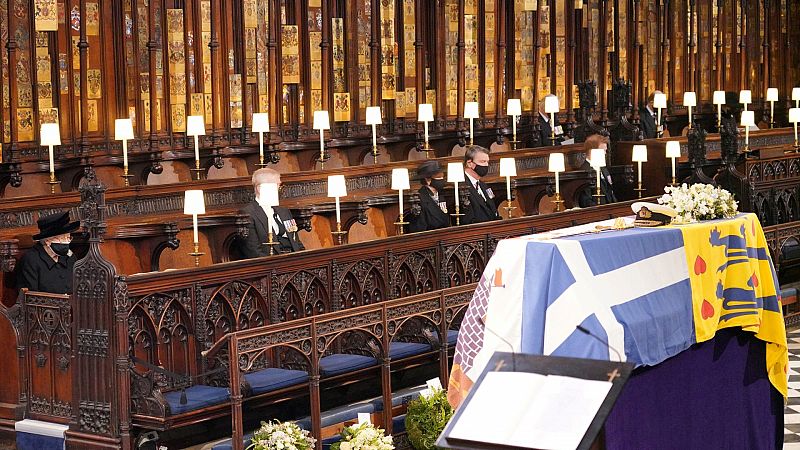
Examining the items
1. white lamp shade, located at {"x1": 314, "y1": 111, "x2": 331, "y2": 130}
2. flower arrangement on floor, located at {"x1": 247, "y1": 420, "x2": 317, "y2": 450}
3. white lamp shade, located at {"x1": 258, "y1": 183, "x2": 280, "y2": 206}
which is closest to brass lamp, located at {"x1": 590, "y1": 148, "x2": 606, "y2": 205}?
white lamp shade, located at {"x1": 314, "y1": 111, "x2": 331, "y2": 130}

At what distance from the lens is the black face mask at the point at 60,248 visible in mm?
8789

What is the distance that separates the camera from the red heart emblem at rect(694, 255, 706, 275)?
6071 mm

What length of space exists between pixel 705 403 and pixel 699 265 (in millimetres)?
677

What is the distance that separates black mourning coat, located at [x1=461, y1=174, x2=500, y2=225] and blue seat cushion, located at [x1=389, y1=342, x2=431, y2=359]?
3377 mm

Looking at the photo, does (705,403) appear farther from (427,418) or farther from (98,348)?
(98,348)

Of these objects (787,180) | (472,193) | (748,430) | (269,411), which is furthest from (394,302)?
(787,180)

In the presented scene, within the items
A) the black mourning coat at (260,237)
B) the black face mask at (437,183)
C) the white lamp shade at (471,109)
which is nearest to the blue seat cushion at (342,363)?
the black mourning coat at (260,237)

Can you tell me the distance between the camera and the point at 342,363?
8.06m

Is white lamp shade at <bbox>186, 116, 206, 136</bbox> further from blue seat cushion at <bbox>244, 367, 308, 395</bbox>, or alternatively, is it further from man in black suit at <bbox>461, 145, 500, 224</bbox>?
blue seat cushion at <bbox>244, 367, 308, 395</bbox>

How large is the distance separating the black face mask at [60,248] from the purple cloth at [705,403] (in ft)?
14.9

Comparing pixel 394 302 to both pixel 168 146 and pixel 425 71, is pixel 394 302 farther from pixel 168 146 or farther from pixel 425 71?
pixel 425 71

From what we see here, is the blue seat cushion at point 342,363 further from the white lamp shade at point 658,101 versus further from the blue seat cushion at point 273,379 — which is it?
the white lamp shade at point 658,101

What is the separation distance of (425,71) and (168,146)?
4.57 metres

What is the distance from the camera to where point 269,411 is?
806 centimetres
